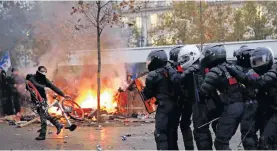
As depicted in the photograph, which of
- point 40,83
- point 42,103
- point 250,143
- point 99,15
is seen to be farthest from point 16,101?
point 250,143

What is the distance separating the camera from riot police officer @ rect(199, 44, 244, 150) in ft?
20.9

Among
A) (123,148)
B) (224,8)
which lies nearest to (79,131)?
(123,148)

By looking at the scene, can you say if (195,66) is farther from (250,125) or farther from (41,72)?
(41,72)

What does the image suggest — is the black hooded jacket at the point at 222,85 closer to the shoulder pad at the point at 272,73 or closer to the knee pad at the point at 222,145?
the shoulder pad at the point at 272,73

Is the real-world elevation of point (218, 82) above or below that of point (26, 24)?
below

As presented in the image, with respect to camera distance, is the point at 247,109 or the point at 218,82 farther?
the point at 247,109

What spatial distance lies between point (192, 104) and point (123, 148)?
2182mm

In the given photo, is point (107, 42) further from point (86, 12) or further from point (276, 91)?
point (276, 91)

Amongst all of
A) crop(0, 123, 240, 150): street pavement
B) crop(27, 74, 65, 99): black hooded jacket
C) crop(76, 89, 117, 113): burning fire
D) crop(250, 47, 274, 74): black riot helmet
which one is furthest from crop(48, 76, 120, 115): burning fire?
crop(250, 47, 274, 74): black riot helmet

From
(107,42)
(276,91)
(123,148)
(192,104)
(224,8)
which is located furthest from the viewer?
(224,8)

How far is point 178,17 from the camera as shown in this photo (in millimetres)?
32812

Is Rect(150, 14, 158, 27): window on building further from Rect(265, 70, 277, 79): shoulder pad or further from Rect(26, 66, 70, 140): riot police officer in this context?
Rect(265, 70, 277, 79): shoulder pad

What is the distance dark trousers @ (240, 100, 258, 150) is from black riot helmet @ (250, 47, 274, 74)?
0.56 meters

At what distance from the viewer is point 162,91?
6.89 meters
